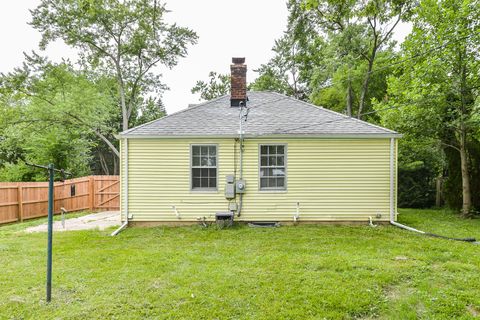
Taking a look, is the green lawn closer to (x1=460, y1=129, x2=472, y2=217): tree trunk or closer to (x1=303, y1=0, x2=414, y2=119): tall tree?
(x1=460, y1=129, x2=472, y2=217): tree trunk

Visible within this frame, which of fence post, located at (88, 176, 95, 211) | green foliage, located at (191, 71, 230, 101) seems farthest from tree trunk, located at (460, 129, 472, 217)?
green foliage, located at (191, 71, 230, 101)

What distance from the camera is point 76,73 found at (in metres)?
18.5

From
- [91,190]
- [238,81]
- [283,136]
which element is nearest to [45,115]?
[91,190]

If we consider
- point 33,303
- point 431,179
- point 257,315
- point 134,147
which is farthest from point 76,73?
point 431,179

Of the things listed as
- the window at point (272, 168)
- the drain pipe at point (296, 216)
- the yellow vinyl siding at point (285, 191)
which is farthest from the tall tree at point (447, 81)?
the drain pipe at point (296, 216)

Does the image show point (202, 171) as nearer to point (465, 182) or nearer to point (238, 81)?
point (238, 81)

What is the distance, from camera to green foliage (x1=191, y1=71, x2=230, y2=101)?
31016 millimetres

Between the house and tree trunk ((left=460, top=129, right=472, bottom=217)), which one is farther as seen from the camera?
tree trunk ((left=460, top=129, right=472, bottom=217))

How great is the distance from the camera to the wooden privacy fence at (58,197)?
392 inches

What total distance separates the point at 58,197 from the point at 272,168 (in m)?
9.70

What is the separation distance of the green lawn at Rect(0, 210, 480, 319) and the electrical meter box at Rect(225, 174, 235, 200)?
156 cm

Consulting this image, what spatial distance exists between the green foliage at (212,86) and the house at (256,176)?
23.4 m

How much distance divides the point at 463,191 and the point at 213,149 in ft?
29.1

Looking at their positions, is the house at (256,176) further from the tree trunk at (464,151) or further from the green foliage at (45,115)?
the green foliage at (45,115)
